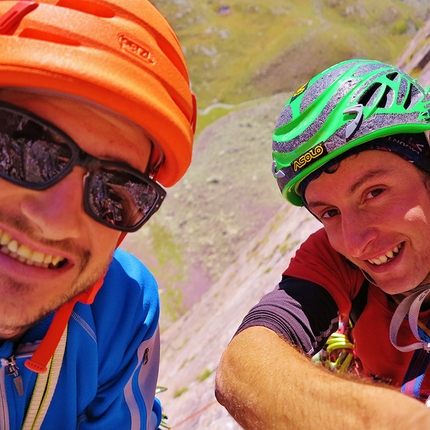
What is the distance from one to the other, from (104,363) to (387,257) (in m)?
2.44

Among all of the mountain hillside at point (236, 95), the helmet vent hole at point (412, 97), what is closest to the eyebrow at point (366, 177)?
the helmet vent hole at point (412, 97)

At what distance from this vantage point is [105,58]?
230cm

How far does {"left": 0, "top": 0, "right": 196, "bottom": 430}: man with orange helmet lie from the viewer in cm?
224

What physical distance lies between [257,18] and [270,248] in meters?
45.0

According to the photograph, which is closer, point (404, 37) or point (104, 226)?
point (104, 226)

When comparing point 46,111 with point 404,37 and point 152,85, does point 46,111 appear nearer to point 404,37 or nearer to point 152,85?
point 152,85

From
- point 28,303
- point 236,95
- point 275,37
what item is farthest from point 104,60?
point 275,37

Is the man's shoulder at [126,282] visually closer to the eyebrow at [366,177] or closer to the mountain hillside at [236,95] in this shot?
the eyebrow at [366,177]

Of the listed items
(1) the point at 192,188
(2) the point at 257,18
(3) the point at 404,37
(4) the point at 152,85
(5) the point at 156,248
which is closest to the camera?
(4) the point at 152,85

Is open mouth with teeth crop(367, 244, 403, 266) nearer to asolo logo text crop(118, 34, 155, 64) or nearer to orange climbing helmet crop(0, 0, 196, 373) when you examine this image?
orange climbing helmet crop(0, 0, 196, 373)

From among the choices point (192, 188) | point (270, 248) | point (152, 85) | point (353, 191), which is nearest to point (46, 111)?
point (152, 85)

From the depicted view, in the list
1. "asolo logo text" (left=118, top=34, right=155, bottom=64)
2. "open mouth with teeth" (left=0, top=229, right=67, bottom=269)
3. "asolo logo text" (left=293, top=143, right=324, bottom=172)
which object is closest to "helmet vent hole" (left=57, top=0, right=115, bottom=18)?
"asolo logo text" (left=118, top=34, right=155, bottom=64)

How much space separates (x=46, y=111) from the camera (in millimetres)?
2295

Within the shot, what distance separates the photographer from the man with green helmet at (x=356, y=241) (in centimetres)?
315
